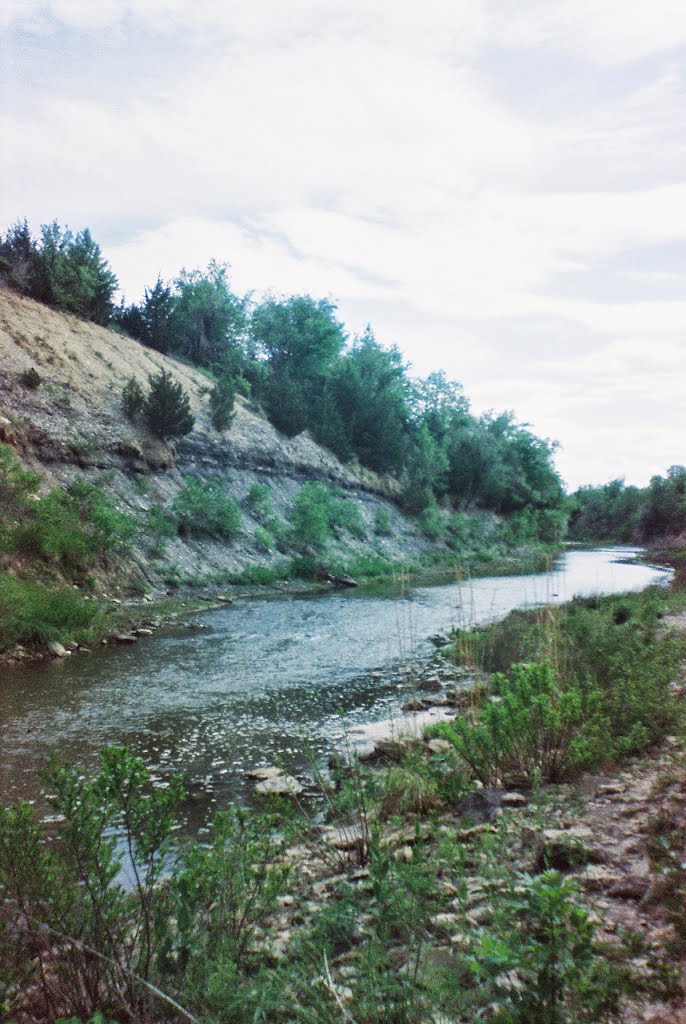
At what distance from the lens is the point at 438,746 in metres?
6.98

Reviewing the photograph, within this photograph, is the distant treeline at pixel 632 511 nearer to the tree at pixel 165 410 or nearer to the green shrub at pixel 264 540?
the green shrub at pixel 264 540

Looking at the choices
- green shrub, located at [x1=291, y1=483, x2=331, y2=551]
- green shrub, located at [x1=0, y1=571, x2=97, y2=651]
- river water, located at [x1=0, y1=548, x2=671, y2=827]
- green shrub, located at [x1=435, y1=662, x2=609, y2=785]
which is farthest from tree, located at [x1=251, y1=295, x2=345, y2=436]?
green shrub, located at [x1=435, y1=662, x2=609, y2=785]

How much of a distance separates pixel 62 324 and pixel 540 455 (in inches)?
1630

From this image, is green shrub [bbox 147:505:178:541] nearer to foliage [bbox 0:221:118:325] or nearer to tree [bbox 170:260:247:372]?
foliage [bbox 0:221:118:325]

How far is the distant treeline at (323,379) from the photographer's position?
32.5 metres

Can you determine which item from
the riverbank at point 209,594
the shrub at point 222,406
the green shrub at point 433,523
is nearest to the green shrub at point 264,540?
the riverbank at point 209,594

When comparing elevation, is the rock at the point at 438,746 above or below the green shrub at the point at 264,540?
below

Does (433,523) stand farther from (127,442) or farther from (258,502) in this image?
(127,442)

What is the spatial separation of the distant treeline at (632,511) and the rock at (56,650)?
2756 centimetres

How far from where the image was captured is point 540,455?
2366 inches

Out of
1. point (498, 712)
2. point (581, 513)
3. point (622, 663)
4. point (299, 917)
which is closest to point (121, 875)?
point (299, 917)

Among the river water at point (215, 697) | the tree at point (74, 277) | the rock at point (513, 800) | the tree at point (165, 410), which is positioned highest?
the tree at point (74, 277)

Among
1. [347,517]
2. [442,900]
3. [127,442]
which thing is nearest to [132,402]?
[127,442]

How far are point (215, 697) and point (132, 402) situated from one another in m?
18.4
